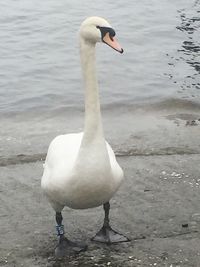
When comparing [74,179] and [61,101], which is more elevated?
[74,179]

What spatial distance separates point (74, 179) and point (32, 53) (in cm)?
915

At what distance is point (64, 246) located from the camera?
16.9 feet

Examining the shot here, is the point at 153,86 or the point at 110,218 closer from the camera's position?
the point at 110,218

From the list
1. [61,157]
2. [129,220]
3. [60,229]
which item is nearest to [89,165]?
[61,157]

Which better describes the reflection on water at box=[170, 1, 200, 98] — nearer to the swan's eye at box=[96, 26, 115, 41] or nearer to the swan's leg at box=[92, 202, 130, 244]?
the swan's leg at box=[92, 202, 130, 244]

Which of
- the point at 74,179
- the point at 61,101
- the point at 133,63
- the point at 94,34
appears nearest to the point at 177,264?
the point at 74,179

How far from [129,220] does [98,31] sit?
1973 millimetres

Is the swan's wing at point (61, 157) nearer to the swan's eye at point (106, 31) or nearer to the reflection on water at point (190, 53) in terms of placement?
the swan's eye at point (106, 31)

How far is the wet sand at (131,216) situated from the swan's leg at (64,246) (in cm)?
6

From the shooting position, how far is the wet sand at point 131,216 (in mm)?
5008

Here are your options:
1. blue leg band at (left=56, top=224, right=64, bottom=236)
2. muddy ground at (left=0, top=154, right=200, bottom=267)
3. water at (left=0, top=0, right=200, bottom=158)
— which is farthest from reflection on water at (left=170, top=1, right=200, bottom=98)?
blue leg band at (left=56, top=224, right=64, bottom=236)

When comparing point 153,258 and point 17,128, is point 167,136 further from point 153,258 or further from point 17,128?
point 153,258

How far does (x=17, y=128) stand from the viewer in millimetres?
9336

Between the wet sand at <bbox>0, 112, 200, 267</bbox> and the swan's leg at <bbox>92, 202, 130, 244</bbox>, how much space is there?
6 centimetres
